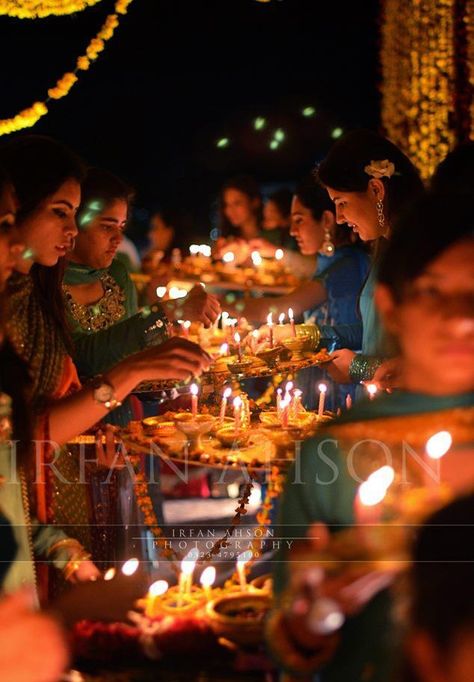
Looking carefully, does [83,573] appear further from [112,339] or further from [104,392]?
[112,339]

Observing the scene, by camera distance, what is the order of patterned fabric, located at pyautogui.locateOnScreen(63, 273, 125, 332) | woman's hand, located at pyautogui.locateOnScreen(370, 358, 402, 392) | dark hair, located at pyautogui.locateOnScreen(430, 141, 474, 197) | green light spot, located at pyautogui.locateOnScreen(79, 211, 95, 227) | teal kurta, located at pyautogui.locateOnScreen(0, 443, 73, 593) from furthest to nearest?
green light spot, located at pyautogui.locateOnScreen(79, 211, 95, 227), patterned fabric, located at pyautogui.locateOnScreen(63, 273, 125, 332), dark hair, located at pyautogui.locateOnScreen(430, 141, 474, 197), woman's hand, located at pyautogui.locateOnScreen(370, 358, 402, 392), teal kurta, located at pyautogui.locateOnScreen(0, 443, 73, 593)

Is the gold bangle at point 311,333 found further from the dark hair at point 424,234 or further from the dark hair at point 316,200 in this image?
the dark hair at point 424,234

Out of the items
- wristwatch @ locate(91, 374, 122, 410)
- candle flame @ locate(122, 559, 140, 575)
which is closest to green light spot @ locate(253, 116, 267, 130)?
wristwatch @ locate(91, 374, 122, 410)

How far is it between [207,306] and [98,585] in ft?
5.51

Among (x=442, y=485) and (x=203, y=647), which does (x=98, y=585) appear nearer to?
(x=203, y=647)

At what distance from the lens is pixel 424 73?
686 centimetres

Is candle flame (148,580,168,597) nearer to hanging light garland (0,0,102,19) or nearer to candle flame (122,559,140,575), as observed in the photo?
candle flame (122,559,140,575)

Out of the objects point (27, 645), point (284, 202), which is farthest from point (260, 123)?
point (27, 645)

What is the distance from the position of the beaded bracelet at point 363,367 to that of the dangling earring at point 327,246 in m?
1.53

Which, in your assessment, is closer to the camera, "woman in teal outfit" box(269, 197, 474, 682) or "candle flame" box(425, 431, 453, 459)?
"woman in teal outfit" box(269, 197, 474, 682)

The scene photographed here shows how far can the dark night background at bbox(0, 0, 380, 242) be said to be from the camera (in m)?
11.1

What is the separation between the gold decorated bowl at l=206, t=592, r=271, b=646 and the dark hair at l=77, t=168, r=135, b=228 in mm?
2277

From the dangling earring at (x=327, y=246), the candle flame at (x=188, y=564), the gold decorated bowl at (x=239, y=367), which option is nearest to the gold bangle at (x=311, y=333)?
the gold decorated bowl at (x=239, y=367)

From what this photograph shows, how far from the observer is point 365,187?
3.33m
